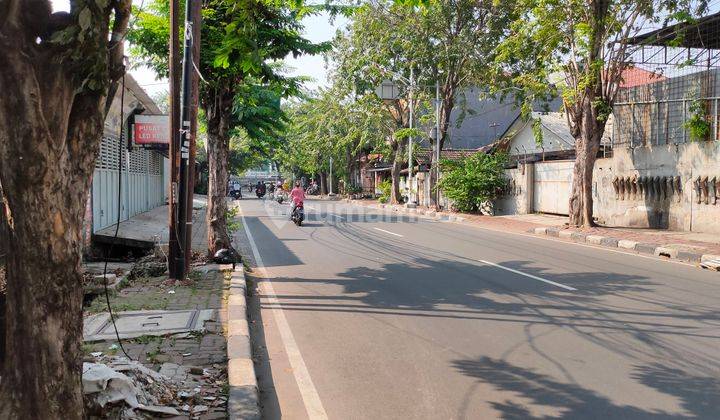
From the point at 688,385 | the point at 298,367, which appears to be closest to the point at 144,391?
the point at 298,367

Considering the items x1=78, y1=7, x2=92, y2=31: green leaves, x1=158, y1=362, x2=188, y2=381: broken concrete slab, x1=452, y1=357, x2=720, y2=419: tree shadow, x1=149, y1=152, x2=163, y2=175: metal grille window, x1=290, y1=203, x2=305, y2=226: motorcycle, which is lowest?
x1=452, y1=357, x2=720, y2=419: tree shadow

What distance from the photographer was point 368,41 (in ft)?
104

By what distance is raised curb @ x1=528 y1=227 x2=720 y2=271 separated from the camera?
12231 mm

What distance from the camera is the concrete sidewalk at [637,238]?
12896 millimetres

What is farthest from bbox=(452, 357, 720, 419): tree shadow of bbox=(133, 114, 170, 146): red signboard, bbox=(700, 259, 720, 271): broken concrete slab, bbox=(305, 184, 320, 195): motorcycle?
bbox=(305, 184, 320, 195): motorcycle

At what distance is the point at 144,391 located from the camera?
169 inches

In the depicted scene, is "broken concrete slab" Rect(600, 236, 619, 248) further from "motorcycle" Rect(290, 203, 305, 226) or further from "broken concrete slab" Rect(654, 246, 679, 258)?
"motorcycle" Rect(290, 203, 305, 226)

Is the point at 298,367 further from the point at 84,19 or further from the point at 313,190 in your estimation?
the point at 313,190

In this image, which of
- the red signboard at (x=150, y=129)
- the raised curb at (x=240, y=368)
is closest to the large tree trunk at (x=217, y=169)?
the raised curb at (x=240, y=368)

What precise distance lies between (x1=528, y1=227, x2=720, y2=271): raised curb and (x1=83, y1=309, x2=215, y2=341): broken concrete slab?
9.50 metres

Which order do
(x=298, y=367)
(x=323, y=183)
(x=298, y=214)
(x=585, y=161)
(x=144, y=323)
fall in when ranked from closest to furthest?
(x=298, y=367), (x=144, y=323), (x=585, y=161), (x=298, y=214), (x=323, y=183)

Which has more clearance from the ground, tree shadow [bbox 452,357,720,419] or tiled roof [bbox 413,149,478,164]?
tiled roof [bbox 413,149,478,164]

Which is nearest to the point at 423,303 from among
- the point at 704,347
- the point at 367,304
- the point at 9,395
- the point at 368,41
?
the point at 367,304

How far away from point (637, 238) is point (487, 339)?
37.4 feet
